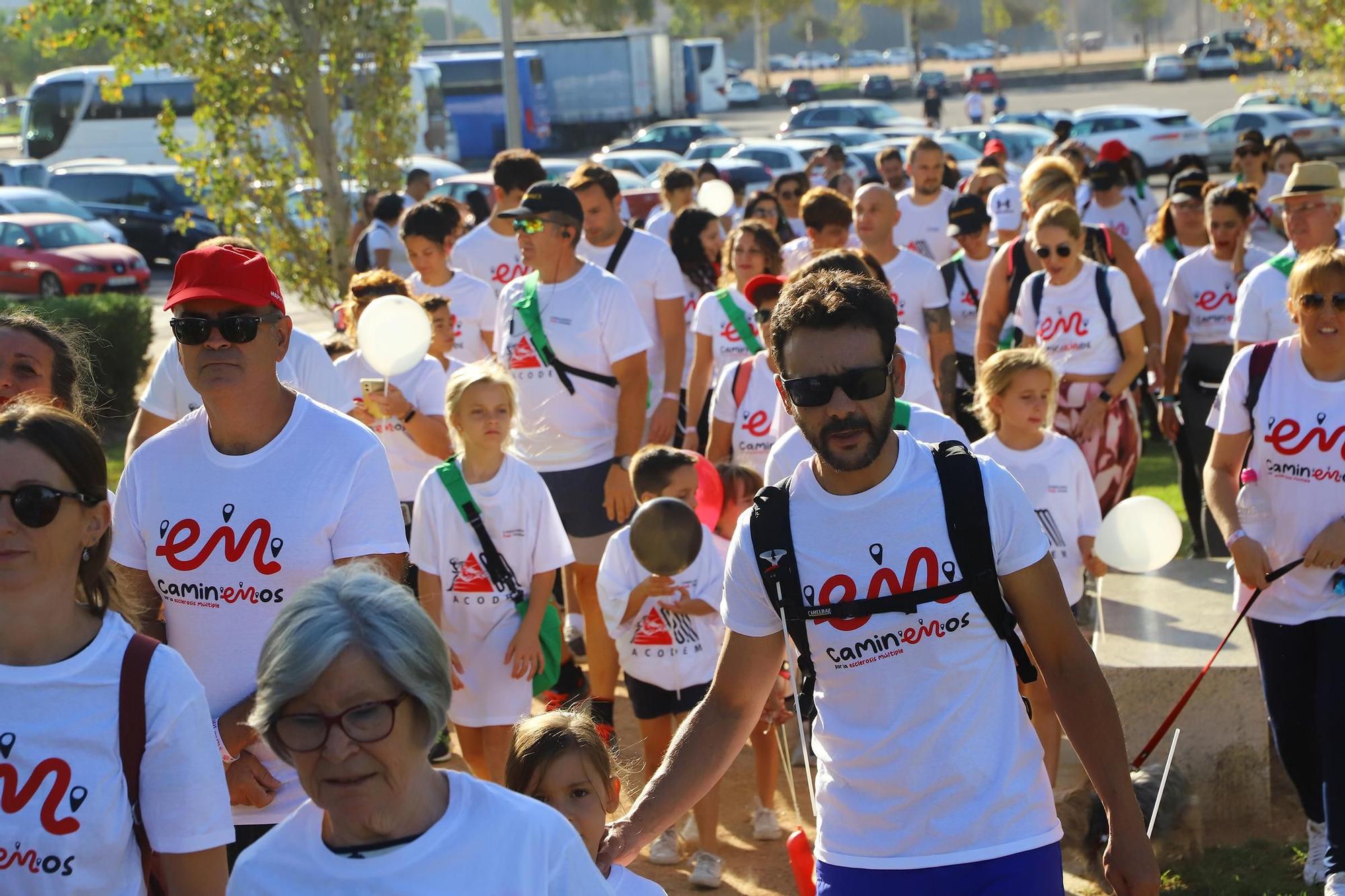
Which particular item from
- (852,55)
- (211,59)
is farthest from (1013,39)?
(211,59)

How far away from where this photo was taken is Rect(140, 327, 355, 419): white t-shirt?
5.07 m

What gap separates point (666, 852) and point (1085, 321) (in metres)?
3.63

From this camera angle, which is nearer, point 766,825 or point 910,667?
point 910,667

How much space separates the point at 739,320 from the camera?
7.99 m

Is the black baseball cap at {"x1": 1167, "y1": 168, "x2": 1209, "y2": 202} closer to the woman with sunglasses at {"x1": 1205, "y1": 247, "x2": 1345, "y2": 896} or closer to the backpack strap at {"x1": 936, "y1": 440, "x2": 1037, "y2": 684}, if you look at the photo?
Answer: the woman with sunglasses at {"x1": 1205, "y1": 247, "x2": 1345, "y2": 896}

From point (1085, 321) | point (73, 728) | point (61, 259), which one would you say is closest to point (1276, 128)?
point (61, 259)

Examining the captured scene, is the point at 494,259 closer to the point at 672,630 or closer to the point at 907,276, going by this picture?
the point at 907,276

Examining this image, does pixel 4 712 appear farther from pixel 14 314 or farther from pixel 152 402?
pixel 152 402

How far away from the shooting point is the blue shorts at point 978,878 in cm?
315

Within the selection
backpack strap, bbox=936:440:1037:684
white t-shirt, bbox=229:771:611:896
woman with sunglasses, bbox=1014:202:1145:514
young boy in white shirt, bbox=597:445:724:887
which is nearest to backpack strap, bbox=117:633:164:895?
white t-shirt, bbox=229:771:611:896

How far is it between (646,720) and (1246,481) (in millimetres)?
2343

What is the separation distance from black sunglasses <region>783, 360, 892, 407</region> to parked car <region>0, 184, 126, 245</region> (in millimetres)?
27160

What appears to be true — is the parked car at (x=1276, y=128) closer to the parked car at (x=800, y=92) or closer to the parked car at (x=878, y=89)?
the parked car at (x=800, y=92)

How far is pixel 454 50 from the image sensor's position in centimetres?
4881
